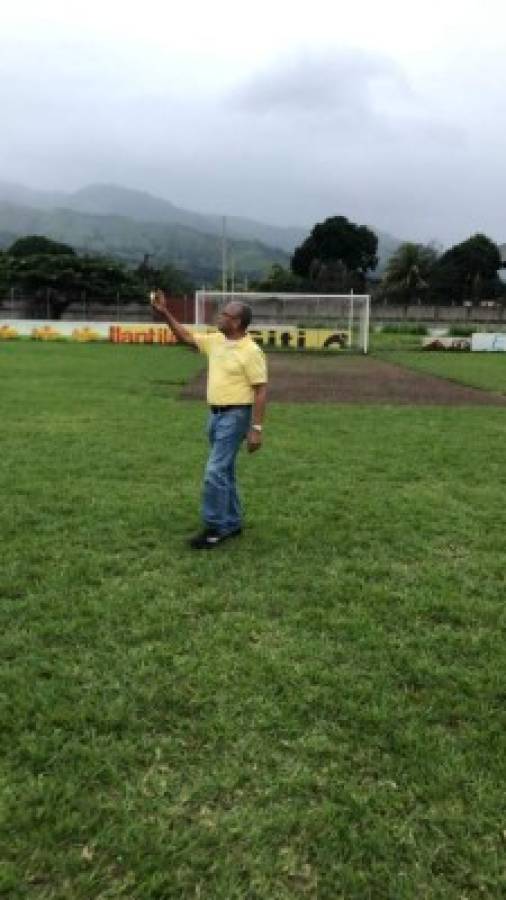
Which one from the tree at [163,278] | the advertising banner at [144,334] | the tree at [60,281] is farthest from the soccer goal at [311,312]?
the tree at [163,278]

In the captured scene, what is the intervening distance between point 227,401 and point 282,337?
31.8 m

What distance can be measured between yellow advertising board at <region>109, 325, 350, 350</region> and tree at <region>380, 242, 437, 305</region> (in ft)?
134

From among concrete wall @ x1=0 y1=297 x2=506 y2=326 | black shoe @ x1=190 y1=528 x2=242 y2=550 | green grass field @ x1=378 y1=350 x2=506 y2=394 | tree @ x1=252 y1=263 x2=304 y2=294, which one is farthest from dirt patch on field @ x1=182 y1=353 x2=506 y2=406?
tree @ x1=252 y1=263 x2=304 y2=294

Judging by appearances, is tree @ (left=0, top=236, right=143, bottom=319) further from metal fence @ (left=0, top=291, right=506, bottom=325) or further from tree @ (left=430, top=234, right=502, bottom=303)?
tree @ (left=430, top=234, right=502, bottom=303)

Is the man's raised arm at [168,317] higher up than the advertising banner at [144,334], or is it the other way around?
the man's raised arm at [168,317]

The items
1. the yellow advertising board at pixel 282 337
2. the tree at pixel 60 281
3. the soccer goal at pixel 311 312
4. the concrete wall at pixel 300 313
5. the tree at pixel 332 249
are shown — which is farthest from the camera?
the tree at pixel 332 249

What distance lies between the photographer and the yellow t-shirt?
5379 mm

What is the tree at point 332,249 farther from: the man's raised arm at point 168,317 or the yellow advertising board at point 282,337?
the man's raised arm at point 168,317

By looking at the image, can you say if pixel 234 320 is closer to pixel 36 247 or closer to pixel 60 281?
pixel 60 281

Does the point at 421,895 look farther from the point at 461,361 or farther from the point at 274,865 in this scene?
the point at 461,361

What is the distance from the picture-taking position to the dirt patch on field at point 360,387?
52.3 ft

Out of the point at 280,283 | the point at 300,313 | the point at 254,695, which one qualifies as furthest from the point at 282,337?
the point at 280,283

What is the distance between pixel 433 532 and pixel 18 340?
3355 cm

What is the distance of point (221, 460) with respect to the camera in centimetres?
545
